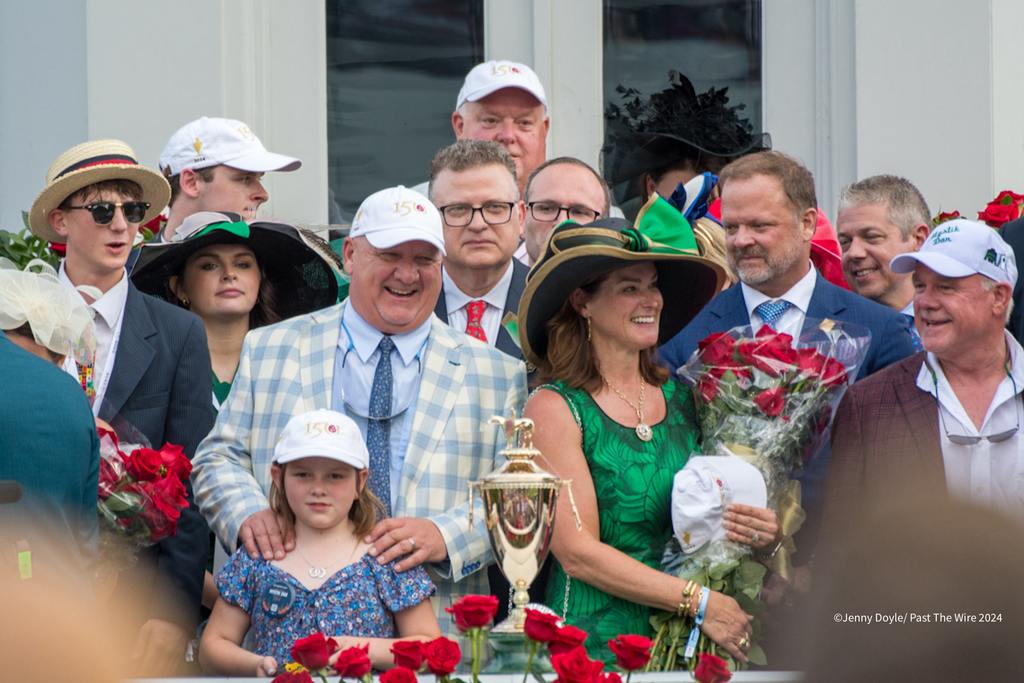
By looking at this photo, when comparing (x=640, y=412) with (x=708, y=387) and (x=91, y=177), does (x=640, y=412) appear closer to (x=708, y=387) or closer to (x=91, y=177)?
(x=708, y=387)

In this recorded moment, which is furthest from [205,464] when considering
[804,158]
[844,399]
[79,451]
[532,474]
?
[804,158]

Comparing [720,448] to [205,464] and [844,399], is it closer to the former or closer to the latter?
[844,399]

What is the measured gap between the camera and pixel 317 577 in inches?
157

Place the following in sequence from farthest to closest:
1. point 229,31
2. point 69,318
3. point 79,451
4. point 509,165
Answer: point 229,31, point 509,165, point 69,318, point 79,451

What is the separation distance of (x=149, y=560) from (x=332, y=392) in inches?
29.1

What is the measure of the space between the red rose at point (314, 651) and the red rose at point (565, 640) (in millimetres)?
446

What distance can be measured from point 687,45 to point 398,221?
3.74m

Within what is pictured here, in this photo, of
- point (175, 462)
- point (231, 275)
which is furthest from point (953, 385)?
point (231, 275)

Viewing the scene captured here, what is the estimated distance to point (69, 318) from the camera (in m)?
3.94

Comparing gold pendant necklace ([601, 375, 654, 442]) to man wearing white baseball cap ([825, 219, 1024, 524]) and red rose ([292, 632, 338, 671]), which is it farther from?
red rose ([292, 632, 338, 671])

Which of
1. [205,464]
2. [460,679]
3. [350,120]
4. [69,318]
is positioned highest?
[350,120]

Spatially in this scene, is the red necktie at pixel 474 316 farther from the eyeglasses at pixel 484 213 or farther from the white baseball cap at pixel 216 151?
the white baseball cap at pixel 216 151

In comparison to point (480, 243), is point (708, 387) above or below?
below

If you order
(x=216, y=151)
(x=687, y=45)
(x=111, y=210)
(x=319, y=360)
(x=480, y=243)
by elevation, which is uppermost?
(x=687, y=45)
